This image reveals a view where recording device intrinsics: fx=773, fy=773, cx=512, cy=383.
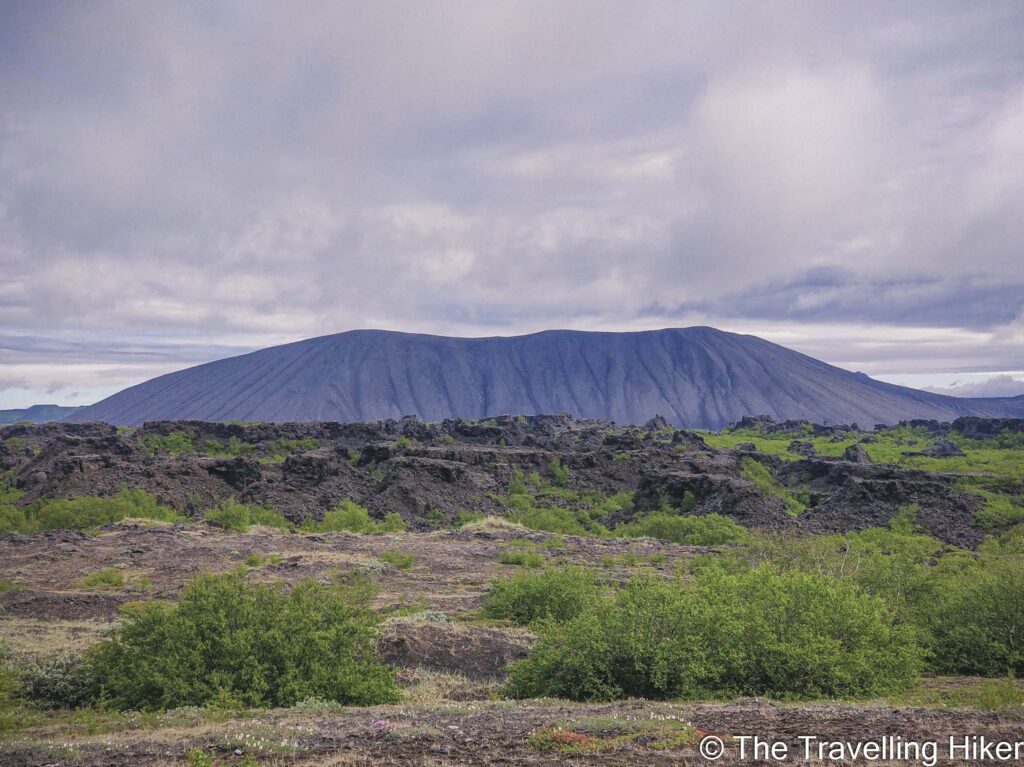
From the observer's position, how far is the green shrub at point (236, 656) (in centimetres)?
1265

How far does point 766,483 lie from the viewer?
233 ft

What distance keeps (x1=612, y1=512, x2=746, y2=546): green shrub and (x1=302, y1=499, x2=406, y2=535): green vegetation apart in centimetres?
1574

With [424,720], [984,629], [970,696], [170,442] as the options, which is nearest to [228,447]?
[170,442]

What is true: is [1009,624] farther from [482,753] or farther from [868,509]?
[868,509]

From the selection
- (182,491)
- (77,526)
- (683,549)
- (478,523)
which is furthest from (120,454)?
(683,549)

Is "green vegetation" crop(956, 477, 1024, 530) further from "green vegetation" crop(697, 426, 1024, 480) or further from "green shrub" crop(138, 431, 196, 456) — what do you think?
"green shrub" crop(138, 431, 196, 456)

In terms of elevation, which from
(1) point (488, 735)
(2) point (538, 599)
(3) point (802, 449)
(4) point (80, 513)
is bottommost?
(4) point (80, 513)

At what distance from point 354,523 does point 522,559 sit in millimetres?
19554

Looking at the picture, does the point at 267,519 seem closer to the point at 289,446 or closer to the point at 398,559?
the point at 398,559

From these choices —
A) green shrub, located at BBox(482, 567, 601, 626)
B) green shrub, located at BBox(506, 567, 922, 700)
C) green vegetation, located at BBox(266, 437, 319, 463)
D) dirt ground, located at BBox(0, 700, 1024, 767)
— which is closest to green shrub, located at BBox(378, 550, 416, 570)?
green shrub, located at BBox(482, 567, 601, 626)

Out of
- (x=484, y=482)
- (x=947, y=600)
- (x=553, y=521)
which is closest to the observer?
(x=947, y=600)

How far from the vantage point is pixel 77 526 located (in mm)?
47531

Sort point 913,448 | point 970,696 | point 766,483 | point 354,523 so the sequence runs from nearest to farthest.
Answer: point 970,696
point 354,523
point 766,483
point 913,448

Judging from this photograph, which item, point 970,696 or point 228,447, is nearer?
point 970,696
